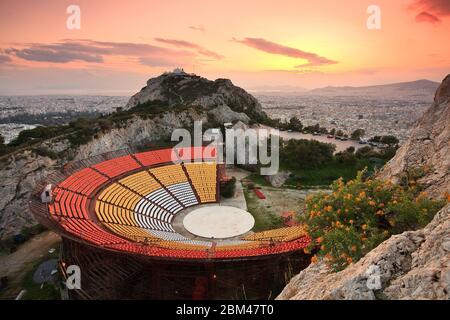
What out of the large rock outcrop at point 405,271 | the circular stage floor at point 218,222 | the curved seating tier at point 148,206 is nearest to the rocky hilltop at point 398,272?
the large rock outcrop at point 405,271

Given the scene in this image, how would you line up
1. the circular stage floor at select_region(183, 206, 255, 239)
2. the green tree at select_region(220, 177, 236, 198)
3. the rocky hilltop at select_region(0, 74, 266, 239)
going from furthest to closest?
1. the green tree at select_region(220, 177, 236, 198)
2. the rocky hilltop at select_region(0, 74, 266, 239)
3. the circular stage floor at select_region(183, 206, 255, 239)

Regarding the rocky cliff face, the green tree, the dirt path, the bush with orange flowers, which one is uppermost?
the rocky cliff face

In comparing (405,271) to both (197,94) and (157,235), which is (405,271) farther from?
(197,94)

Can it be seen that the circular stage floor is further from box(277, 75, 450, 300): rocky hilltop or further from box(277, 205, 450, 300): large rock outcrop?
box(277, 205, 450, 300): large rock outcrop

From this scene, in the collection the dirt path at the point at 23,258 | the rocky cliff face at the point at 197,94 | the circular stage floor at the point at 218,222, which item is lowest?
the dirt path at the point at 23,258

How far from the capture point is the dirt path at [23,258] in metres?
19.0

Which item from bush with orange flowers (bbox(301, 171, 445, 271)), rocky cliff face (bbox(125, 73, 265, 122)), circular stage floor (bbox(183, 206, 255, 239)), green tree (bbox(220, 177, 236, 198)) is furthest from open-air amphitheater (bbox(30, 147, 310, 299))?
rocky cliff face (bbox(125, 73, 265, 122))

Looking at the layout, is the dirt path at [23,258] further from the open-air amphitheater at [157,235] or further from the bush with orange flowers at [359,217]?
the bush with orange flowers at [359,217]

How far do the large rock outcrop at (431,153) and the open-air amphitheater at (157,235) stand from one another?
563 centimetres

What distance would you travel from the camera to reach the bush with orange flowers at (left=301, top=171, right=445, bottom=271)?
7.82 meters

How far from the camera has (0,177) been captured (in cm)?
2802

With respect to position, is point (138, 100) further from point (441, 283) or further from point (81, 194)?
point (441, 283)

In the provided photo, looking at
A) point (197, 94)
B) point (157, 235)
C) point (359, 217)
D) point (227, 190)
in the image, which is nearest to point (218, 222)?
point (157, 235)

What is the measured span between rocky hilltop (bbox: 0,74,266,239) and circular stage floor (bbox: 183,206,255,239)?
47.3 feet
